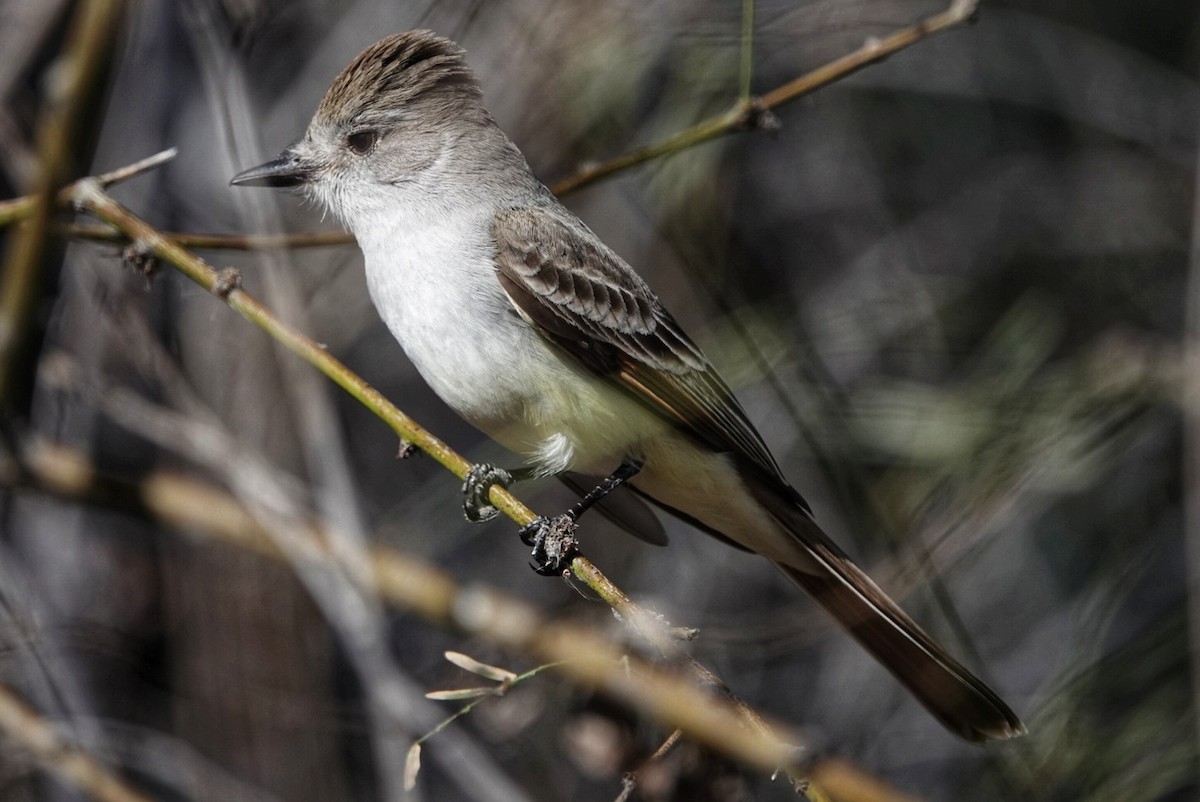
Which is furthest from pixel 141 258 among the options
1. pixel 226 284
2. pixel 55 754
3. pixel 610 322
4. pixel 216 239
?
pixel 610 322

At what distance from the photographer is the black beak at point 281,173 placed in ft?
10.6

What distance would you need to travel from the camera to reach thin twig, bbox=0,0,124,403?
2.26m

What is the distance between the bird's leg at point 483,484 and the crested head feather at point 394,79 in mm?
996

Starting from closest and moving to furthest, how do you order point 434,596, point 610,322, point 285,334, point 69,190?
1. point 285,334
2. point 69,190
3. point 434,596
4. point 610,322

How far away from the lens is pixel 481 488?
10.3ft

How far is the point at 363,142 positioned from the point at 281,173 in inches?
10.5

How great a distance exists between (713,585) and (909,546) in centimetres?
135

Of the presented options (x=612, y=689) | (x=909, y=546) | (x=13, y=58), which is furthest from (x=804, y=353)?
(x=13, y=58)

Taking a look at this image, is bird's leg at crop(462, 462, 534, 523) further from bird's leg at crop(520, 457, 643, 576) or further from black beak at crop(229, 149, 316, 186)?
black beak at crop(229, 149, 316, 186)

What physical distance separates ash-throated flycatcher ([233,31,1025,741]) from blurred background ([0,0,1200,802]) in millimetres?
235

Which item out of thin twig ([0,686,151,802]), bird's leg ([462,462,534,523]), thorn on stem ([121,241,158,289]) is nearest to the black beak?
thorn on stem ([121,241,158,289])

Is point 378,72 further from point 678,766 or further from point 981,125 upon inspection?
point 981,125

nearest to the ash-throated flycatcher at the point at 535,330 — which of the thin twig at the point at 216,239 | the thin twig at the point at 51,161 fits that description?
the thin twig at the point at 216,239

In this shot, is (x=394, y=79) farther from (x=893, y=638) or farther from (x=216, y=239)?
(x=893, y=638)
